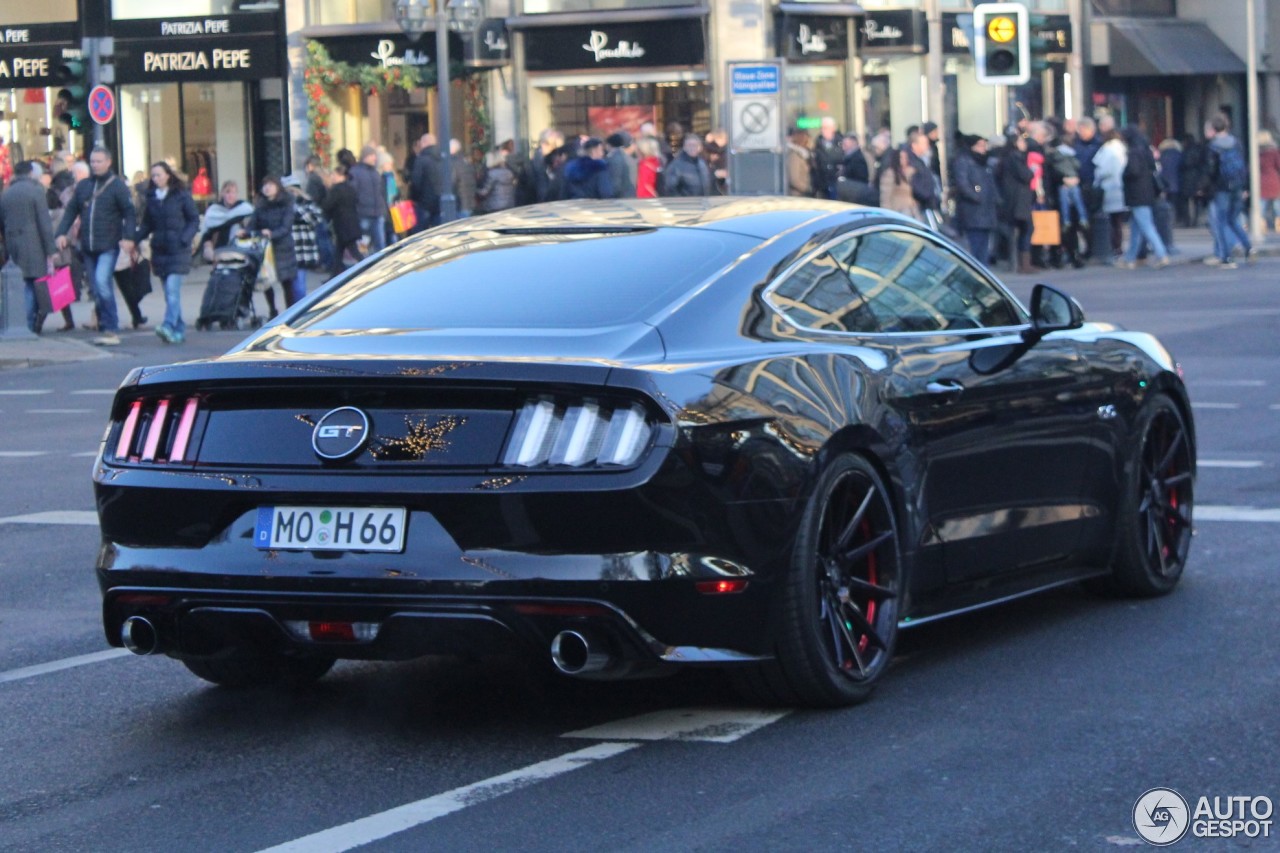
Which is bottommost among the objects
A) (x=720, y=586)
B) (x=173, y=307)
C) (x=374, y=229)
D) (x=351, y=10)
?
(x=720, y=586)

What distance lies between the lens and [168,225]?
2409 cm

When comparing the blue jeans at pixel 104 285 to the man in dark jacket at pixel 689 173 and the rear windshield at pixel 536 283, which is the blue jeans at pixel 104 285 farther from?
the rear windshield at pixel 536 283

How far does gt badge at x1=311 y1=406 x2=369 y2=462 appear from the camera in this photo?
5586mm

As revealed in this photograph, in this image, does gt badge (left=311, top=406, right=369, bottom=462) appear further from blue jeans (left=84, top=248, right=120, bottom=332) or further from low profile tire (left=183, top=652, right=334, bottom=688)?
blue jeans (left=84, top=248, right=120, bottom=332)

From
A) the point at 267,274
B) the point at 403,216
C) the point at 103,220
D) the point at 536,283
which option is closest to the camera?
the point at 536,283

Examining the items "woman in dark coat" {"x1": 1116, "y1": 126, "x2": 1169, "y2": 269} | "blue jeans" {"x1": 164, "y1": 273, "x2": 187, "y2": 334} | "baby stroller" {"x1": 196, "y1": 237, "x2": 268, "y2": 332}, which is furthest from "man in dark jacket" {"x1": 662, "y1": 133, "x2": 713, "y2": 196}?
"blue jeans" {"x1": 164, "y1": 273, "x2": 187, "y2": 334}

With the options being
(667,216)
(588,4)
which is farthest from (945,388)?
(588,4)

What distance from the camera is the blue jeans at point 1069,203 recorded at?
31.3 meters

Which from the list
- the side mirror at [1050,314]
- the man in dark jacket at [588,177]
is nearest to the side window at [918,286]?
the side mirror at [1050,314]

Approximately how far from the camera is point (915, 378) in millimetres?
6441

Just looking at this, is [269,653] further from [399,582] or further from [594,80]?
[594,80]

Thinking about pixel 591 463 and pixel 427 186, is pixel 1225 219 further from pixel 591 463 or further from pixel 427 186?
pixel 591 463

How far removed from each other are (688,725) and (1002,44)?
68.9 feet

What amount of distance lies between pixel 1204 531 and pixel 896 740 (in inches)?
159
